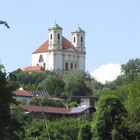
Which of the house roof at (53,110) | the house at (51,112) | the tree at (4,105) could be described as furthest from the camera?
the house roof at (53,110)

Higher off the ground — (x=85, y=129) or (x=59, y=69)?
(x=59, y=69)

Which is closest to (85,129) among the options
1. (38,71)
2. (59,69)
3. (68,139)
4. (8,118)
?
(68,139)

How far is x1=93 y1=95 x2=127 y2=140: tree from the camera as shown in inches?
2347

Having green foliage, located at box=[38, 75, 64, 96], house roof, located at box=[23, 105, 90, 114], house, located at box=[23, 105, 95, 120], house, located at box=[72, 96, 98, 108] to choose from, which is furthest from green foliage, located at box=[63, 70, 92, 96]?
house, located at box=[23, 105, 95, 120]

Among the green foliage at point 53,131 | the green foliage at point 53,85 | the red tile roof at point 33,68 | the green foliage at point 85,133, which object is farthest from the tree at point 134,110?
the red tile roof at point 33,68

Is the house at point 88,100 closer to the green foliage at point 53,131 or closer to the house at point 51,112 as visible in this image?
the house at point 51,112

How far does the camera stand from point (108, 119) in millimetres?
60281

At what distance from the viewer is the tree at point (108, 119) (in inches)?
2347

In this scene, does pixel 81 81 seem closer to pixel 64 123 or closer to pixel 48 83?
pixel 48 83

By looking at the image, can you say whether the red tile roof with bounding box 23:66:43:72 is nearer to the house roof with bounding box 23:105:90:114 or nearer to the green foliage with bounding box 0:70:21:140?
the house roof with bounding box 23:105:90:114

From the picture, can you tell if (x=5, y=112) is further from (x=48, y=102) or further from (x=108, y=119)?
(x=48, y=102)

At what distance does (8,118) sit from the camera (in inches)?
1228

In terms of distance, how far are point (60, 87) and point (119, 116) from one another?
307 ft

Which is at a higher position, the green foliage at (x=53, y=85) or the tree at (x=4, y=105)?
the green foliage at (x=53, y=85)
